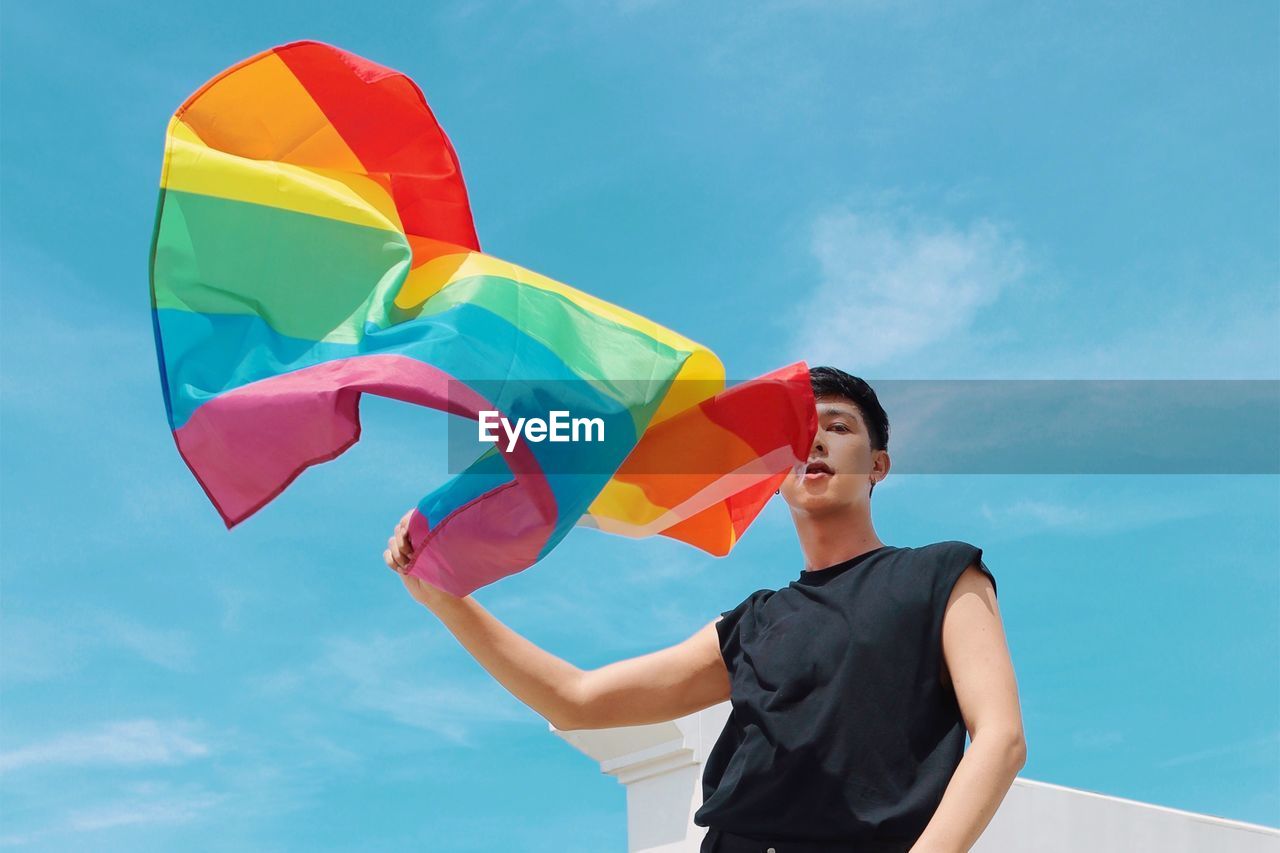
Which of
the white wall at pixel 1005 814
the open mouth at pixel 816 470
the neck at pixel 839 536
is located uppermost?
the white wall at pixel 1005 814

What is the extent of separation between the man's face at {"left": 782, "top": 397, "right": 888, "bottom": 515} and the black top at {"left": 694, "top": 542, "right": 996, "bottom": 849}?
169mm

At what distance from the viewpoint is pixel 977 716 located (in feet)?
7.43

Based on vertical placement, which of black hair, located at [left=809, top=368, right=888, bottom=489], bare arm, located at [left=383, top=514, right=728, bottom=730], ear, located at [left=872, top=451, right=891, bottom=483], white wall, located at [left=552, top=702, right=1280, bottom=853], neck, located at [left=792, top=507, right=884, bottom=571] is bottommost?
bare arm, located at [left=383, top=514, right=728, bottom=730]

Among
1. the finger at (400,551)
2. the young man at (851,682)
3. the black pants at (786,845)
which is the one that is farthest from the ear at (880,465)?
the finger at (400,551)

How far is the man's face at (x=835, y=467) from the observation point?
264 cm

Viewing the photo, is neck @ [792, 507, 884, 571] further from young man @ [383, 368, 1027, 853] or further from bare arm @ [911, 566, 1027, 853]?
bare arm @ [911, 566, 1027, 853]

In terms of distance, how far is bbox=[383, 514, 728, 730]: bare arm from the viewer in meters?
2.72

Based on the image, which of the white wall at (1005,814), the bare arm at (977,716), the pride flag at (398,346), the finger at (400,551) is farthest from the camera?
the white wall at (1005,814)

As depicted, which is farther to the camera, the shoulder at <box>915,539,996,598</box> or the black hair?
the black hair

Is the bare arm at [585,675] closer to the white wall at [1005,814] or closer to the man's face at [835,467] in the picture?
the man's face at [835,467]

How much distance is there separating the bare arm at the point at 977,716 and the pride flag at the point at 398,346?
479 mm

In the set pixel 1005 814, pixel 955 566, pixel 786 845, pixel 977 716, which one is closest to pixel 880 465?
pixel 955 566

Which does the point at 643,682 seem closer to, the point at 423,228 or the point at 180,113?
the point at 423,228

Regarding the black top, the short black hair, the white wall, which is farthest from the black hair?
the white wall
